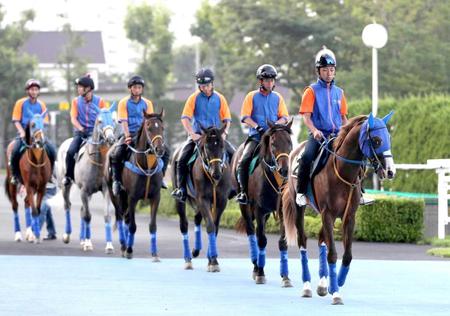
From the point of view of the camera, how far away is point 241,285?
16.4 m

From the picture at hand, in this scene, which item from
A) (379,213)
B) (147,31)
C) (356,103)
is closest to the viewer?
(379,213)

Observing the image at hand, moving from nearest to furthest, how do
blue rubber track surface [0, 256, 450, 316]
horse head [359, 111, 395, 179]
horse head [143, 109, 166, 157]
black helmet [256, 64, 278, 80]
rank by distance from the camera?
blue rubber track surface [0, 256, 450, 316] → horse head [359, 111, 395, 179] → black helmet [256, 64, 278, 80] → horse head [143, 109, 166, 157]

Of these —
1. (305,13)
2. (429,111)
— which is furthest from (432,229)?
(305,13)

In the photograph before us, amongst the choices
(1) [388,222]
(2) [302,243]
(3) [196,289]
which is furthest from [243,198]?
(1) [388,222]

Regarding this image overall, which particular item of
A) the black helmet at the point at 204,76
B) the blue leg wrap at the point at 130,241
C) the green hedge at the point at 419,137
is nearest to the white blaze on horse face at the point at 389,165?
the black helmet at the point at 204,76

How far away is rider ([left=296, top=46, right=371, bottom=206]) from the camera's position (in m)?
15.3

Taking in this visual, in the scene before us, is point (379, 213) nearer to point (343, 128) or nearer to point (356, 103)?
point (343, 128)

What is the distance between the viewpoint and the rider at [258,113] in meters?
17.8

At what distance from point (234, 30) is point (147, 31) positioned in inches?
1286

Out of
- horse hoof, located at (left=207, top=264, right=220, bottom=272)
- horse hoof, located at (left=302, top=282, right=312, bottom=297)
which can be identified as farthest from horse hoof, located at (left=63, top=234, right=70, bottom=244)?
horse hoof, located at (left=302, top=282, right=312, bottom=297)

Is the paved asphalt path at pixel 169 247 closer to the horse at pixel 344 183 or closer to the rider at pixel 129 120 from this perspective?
the rider at pixel 129 120

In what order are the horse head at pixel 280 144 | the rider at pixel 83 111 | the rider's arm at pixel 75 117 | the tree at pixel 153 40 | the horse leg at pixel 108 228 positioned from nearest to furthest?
the horse head at pixel 280 144, the horse leg at pixel 108 228, the rider at pixel 83 111, the rider's arm at pixel 75 117, the tree at pixel 153 40

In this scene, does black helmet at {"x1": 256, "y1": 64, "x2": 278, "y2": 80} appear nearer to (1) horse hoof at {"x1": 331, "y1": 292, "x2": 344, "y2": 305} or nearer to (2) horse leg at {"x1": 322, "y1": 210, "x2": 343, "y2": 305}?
(2) horse leg at {"x1": 322, "y1": 210, "x2": 343, "y2": 305}

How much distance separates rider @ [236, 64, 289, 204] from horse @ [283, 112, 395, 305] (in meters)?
2.52
